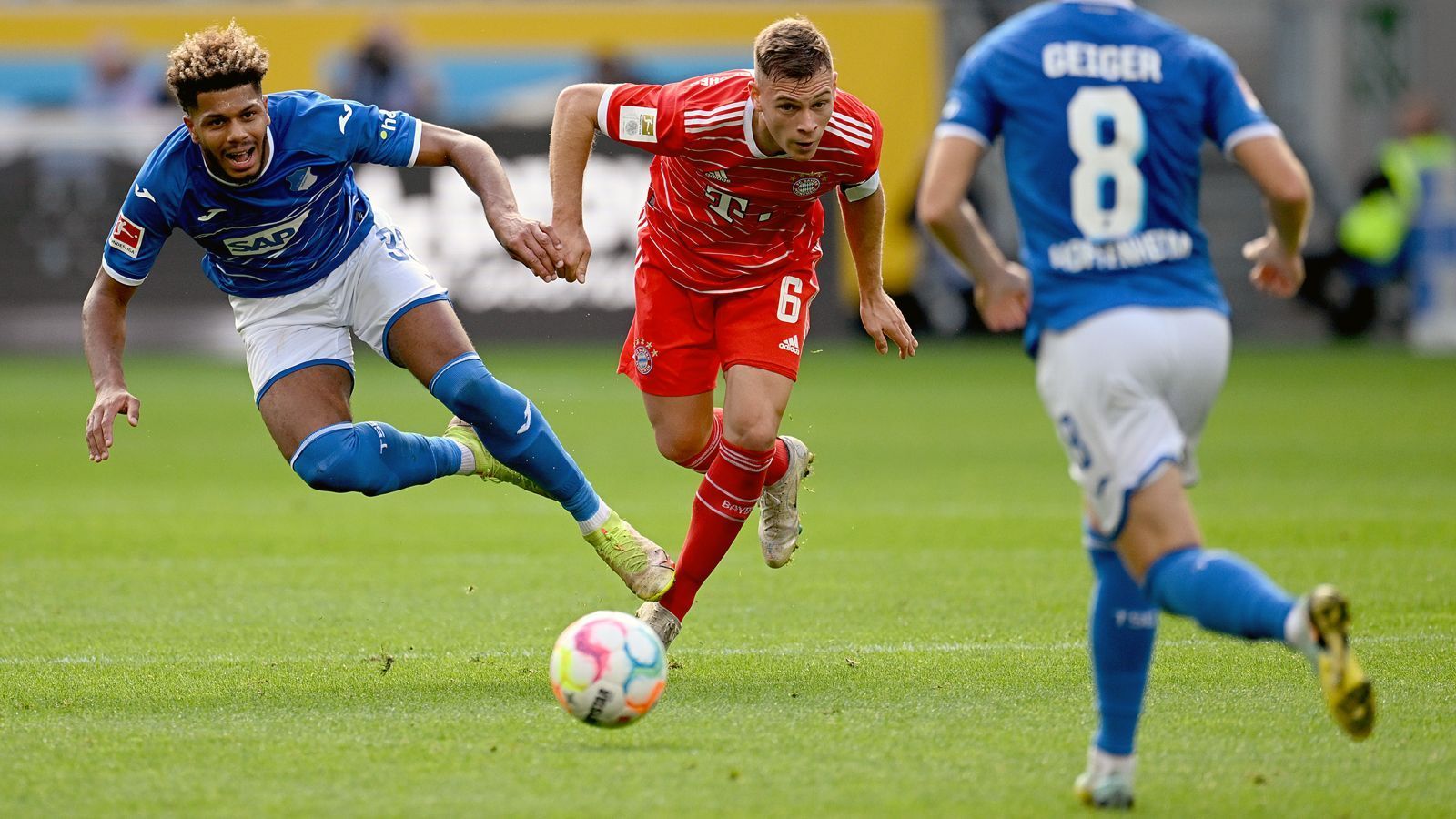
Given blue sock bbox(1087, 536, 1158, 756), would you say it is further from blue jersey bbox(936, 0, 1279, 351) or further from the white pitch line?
the white pitch line

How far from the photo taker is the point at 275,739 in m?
4.77

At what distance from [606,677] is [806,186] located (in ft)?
6.63

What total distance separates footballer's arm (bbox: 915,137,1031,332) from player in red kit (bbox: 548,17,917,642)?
4.75ft

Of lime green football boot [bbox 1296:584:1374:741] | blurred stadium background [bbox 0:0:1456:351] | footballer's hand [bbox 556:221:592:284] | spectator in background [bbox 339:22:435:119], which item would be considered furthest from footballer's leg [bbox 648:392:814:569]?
spectator in background [bbox 339:22:435:119]

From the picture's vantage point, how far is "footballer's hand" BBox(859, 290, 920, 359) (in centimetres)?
610

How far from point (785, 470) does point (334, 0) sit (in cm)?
1629

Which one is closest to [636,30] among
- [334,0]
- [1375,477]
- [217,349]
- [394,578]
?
[334,0]

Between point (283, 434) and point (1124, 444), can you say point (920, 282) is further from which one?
point (1124, 444)

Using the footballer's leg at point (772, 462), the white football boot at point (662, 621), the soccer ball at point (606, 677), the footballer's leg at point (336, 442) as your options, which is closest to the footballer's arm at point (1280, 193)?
the soccer ball at point (606, 677)

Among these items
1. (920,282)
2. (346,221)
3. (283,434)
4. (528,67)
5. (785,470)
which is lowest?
(920,282)

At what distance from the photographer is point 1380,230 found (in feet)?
62.4

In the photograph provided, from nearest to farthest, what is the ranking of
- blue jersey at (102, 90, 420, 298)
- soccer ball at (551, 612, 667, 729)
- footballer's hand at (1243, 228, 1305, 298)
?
footballer's hand at (1243, 228, 1305, 298)
soccer ball at (551, 612, 667, 729)
blue jersey at (102, 90, 420, 298)

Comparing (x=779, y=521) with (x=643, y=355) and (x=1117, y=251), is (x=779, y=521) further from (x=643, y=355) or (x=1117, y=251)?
(x=1117, y=251)

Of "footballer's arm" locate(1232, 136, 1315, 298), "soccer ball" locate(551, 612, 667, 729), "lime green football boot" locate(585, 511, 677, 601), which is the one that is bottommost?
"lime green football boot" locate(585, 511, 677, 601)
